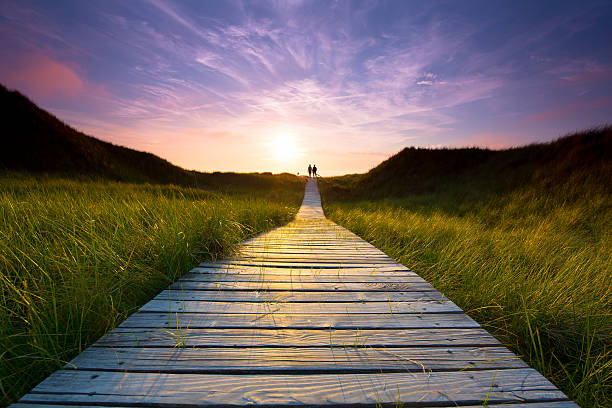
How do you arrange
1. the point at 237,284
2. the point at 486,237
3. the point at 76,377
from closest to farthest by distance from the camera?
the point at 76,377 → the point at 237,284 → the point at 486,237

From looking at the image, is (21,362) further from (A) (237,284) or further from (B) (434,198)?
(B) (434,198)

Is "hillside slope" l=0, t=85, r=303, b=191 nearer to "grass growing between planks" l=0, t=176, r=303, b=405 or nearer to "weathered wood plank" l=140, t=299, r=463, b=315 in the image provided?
"grass growing between planks" l=0, t=176, r=303, b=405

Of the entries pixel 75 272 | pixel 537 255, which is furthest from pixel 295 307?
pixel 537 255

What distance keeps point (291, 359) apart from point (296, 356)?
0.12ft

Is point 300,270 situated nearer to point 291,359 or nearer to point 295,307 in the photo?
point 295,307

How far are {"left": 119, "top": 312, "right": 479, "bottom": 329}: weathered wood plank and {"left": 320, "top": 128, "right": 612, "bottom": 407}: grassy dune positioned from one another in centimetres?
54

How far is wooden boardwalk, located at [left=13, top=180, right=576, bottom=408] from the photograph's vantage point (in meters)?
1.15

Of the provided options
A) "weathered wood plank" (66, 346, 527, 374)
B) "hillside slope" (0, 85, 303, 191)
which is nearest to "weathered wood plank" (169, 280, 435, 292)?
"weathered wood plank" (66, 346, 527, 374)

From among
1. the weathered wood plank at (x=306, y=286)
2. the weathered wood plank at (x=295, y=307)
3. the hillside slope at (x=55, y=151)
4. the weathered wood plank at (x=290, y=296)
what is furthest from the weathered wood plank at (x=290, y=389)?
the hillside slope at (x=55, y=151)

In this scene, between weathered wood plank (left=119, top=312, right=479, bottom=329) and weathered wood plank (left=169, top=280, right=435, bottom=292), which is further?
weathered wood plank (left=169, top=280, right=435, bottom=292)

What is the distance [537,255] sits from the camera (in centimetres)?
357

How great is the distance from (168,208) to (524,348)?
14.8 feet

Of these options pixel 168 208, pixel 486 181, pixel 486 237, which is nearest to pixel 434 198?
pixel 486 181

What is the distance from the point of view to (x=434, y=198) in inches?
474
